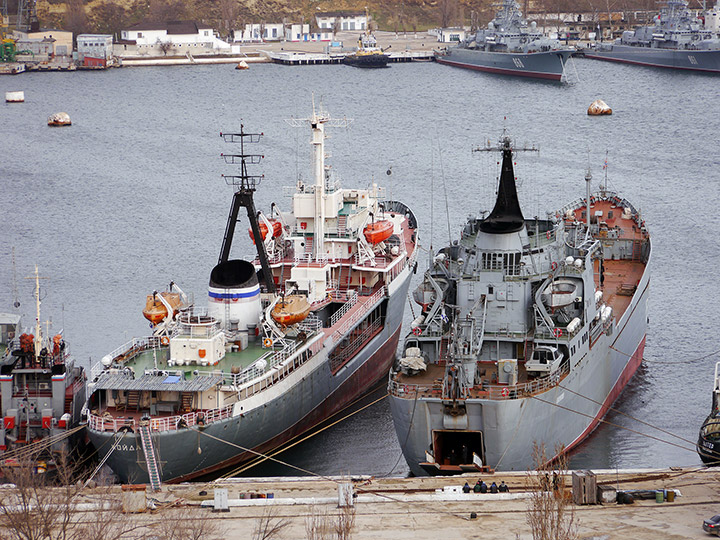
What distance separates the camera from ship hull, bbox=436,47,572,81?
16988cm

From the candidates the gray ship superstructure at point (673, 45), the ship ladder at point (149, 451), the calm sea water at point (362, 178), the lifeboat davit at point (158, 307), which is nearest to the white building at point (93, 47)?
the calm sea water at point (362, 178)

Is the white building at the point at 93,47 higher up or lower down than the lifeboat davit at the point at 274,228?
higher up

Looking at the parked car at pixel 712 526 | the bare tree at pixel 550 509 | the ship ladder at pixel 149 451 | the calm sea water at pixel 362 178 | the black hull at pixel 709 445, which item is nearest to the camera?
the bare tree at pixel 550 509

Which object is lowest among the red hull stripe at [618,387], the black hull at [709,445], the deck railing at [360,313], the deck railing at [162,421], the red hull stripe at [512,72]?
the red hull stripe at [618,387]

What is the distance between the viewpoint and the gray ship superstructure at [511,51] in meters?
171

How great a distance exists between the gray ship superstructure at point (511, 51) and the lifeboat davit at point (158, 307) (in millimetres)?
126430

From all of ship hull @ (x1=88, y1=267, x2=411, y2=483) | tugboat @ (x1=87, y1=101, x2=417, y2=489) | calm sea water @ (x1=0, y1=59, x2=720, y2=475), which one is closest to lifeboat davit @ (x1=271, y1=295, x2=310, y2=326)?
tugboat @ (x1=87, y1=101, x2=417, y2=489)

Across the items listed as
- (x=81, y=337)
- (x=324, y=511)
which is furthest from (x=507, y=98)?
(x=324, y=511)

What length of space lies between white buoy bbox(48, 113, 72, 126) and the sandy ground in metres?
99.8

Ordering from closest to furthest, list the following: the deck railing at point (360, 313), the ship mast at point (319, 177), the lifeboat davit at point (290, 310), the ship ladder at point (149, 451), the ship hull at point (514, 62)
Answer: the ship ladder at point (149, 451)
the lifeboat davit at point (290, 310)
the deck railing at point (360, 313)
the ship mast at point (319, 177)
the ship hull at point (514, 62)

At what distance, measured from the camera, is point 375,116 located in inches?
5305

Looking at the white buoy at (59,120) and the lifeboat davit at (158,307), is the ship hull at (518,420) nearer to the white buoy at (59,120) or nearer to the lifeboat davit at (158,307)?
the lifeboat davit at (158,307)

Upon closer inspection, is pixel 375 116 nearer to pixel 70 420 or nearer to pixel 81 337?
pixel 81 337

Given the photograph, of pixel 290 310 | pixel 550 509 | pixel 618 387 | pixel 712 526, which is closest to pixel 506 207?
pixel 290 310
